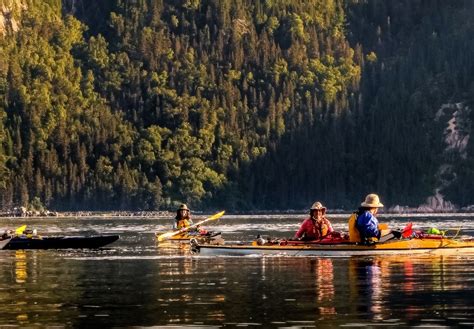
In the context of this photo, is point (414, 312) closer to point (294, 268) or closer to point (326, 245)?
point (294, 268)

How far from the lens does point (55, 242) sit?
94.3 meters

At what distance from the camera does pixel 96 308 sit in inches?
1957

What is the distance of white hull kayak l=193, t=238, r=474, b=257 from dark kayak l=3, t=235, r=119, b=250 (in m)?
18.6

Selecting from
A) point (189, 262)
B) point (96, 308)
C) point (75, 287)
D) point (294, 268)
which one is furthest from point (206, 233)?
point (96, 308)

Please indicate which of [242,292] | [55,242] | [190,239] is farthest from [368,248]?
[190,239]

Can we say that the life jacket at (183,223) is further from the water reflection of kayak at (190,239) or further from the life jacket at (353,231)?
the life jacket at (353,231)

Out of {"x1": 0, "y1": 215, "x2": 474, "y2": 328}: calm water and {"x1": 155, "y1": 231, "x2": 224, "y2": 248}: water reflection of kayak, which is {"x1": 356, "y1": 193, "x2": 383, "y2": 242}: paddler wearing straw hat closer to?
{"x1": 0, "y1": 215, "x2": 474, "y2": 328}: calm water

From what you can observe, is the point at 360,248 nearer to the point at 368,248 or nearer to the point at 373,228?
the point at 368,248

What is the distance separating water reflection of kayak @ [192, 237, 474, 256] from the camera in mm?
74000

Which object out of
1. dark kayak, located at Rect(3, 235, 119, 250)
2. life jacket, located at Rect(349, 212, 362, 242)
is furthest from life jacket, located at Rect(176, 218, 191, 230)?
life jacket, located at Rect(349, 212, 362, 242)

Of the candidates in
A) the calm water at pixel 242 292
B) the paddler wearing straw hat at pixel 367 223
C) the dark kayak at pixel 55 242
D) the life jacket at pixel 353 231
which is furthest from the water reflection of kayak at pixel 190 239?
the paddler wearing straw hat at pixel 367 223

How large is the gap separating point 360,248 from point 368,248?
421 millimetres

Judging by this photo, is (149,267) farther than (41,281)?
Yes

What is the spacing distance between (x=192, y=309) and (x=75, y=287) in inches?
406
